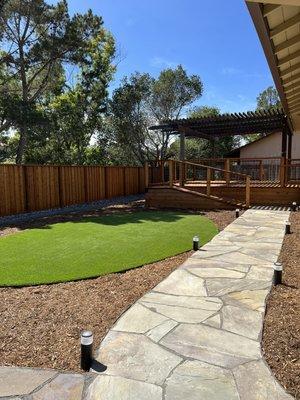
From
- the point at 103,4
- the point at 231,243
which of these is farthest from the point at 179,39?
the point at 231,243

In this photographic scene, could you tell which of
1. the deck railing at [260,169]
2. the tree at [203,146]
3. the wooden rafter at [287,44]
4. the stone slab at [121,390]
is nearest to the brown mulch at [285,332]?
the stone slab at [121,390]

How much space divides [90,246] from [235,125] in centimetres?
1180

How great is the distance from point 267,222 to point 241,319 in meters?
5.95

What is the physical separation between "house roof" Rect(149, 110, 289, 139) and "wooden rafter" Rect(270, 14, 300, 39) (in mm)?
9774

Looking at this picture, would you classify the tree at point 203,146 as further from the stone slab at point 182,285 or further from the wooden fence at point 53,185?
the stone slab at point 182,285

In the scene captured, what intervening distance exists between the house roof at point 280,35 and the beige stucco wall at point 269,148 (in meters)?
14.3

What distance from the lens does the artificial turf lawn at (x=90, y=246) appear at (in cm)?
499

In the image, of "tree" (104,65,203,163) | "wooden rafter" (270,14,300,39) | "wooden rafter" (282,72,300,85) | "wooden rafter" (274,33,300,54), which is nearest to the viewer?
"wooden rafter" (270,14,300,39)

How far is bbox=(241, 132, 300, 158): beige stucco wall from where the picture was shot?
1973 centimetres

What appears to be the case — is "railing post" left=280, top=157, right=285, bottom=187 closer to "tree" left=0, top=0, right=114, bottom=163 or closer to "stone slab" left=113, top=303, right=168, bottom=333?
"stone slab" left=113, top=303, right=168, bottom=333

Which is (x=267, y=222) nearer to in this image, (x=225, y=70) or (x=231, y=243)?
(x=231, y=243)

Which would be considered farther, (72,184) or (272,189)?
(72,184)

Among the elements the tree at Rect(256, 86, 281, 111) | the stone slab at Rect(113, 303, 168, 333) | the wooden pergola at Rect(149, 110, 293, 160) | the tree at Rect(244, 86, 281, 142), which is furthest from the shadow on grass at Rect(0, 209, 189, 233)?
the tree at Rect(256, 86, 281, 111)

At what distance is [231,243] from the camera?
655 cm
